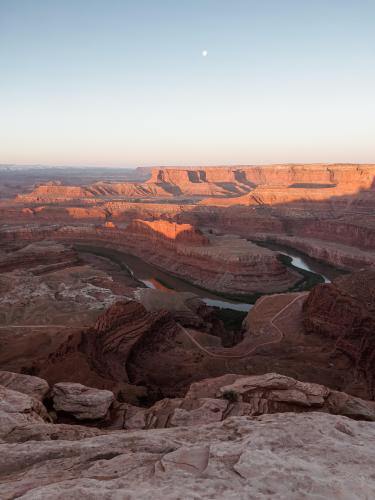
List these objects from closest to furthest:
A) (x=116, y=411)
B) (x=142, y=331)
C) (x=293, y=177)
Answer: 1. (x=116, y=411)
2. (x=142, y=331)
3. (x=293, y=177)

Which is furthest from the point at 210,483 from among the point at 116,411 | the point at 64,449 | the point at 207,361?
the point at 207,361

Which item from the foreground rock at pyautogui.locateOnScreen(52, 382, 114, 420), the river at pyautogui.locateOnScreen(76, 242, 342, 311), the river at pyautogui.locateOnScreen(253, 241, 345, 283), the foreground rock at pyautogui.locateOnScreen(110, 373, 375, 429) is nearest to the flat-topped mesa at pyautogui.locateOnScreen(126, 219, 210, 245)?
the river at pyautogui.locateOnScreen(76, 242, 342, 311)

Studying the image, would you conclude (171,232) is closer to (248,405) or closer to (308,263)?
(308,263)

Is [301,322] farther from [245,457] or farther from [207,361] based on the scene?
[245,457]

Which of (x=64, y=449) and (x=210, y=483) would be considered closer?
(x=210, y=483)

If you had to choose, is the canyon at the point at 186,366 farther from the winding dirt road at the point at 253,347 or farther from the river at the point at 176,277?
the river at the point at 176,277

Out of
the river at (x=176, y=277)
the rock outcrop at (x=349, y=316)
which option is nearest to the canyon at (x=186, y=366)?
the rock outcrop at (x=349, y=316)
